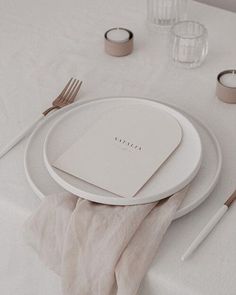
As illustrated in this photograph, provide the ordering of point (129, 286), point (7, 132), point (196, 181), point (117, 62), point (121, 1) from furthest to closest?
1. point (121, 1)
2. point (117, 62)
3. point (7, 132)
4. point (196, 181)
5. point (129, 286)

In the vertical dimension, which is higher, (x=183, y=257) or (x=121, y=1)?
(x=121, y=1)

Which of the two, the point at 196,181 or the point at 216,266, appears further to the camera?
the point at 196,181

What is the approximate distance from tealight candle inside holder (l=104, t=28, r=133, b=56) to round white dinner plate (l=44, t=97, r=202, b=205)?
215 mm

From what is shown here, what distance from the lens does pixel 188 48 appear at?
127cm

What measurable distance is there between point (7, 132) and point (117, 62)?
0.30m

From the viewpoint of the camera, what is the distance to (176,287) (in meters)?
0.86

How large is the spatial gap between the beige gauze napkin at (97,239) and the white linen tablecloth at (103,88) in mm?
29

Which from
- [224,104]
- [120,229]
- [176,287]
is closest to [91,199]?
[120,229]

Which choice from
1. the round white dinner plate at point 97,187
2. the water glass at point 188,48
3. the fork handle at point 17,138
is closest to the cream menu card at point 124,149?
the round white dinner plate at point 97,187

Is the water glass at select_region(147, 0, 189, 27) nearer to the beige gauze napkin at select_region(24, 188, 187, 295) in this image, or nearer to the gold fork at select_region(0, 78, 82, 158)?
the gold fork at select_region(0, 78, 82, 158)

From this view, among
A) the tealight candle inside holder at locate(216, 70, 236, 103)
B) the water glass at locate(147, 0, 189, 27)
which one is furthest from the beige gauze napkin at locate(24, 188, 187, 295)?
the water glass at locate(147, 0, 189, 27)

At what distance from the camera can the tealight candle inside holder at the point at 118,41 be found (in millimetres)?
1295

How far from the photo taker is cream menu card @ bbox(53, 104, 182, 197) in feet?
3.15

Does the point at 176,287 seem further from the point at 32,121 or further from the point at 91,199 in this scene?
the point at 32,121
